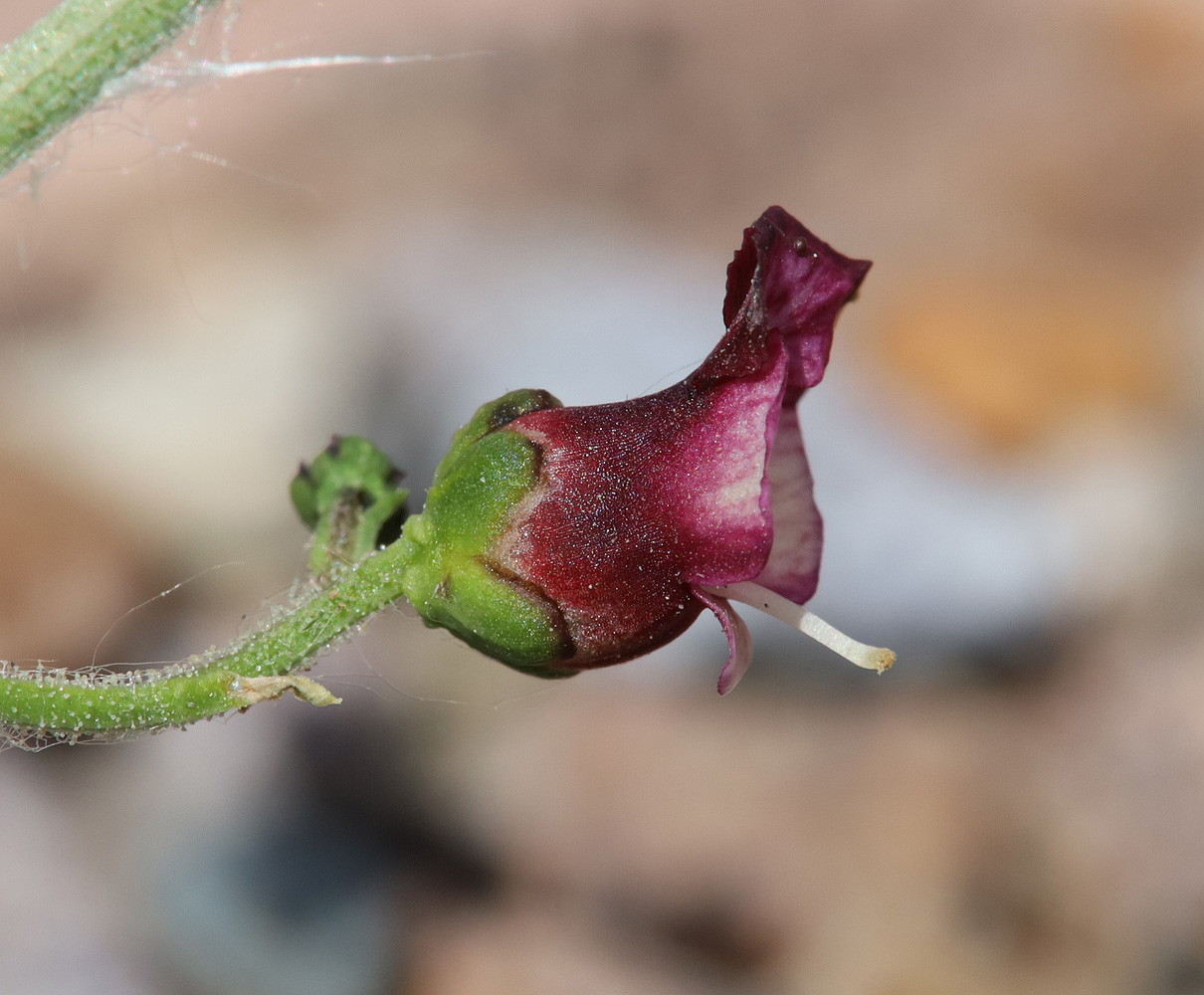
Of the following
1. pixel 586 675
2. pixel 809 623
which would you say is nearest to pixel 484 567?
pixel 809 623

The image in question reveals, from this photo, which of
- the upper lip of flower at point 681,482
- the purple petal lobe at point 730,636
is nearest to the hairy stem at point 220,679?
the upper lip of flower at point 681,482

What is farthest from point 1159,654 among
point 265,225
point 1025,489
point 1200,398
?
point 265,225

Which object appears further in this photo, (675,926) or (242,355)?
(242,355)

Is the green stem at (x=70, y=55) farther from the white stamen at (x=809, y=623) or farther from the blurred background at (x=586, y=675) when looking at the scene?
the blurred background at (x=586, y=675)

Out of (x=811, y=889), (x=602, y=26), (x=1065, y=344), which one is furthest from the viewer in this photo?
(x=602, y=26)

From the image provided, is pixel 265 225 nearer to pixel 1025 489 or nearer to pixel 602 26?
pixel 602 26

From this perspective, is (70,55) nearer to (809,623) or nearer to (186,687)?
(186,687)

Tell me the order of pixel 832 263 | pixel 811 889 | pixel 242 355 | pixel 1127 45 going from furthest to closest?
1. pixel 1127 45
2. pixel 242 355
3. pixel 811 889
4. pixel 832 263
